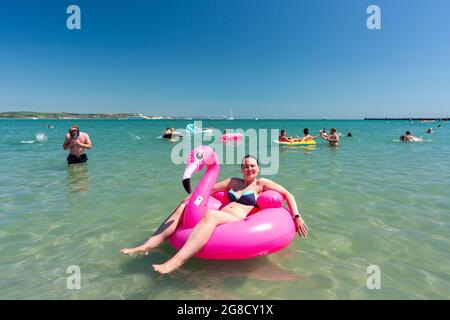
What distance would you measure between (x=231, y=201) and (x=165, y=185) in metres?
3.41

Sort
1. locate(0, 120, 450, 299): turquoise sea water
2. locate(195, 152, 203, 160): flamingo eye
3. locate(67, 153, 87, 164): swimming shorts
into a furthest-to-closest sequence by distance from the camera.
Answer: locate(67, 153, 87, 164): swimming shorts, locate(195, 152, 203, 160): flamingo eye, locate(0, 120, 450, 299): turquoise sea water

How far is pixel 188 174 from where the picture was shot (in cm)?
287

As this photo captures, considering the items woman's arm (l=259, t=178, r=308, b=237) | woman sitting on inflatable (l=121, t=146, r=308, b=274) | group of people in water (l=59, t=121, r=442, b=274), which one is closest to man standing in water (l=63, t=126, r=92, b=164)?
group of people in water (l=59, t=121, r=442, b=274)

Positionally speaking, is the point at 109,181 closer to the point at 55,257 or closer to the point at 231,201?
the point at 55,257

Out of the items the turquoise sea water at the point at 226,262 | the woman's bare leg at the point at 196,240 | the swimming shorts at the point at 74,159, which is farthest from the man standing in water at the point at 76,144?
the woman's bare leg at the point at 196,240

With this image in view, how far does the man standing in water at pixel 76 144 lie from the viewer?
337 inches

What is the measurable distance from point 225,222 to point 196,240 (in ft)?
1.27

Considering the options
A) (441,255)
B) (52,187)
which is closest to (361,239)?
(441,255)

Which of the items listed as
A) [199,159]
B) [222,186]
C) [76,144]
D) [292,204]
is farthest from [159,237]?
[76,144]

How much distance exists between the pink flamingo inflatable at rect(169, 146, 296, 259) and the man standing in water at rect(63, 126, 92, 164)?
6.82 metres

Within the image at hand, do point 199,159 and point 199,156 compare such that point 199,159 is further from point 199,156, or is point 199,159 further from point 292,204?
point 292,204

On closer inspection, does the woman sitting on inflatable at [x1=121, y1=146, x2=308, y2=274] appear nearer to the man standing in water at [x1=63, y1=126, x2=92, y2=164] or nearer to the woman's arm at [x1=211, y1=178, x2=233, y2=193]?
the woman's arm at [x1=211, y1=178, x2=233, y2=193]

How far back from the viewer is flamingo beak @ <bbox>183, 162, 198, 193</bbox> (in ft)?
9.35

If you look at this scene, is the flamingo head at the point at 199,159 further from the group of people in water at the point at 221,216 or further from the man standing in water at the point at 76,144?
the man standing in water at the point at 76,144
